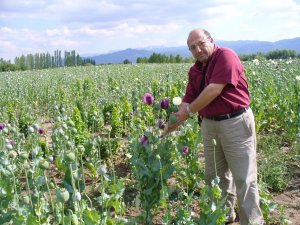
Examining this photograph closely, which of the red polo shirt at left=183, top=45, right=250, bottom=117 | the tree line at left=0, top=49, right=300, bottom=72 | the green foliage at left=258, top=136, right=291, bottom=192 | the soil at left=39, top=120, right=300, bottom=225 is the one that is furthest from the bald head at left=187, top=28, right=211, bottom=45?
the tree line at left=0, top=49, right=300, bottom=72

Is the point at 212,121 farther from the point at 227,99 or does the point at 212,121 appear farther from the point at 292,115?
the point at 292,115

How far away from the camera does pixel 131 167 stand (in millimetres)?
5340

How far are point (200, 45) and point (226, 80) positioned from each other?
15.8 inches

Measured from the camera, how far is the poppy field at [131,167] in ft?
10.1

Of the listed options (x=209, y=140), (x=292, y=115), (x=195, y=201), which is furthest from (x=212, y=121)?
(x=292, y=115)

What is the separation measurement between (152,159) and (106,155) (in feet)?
7.57

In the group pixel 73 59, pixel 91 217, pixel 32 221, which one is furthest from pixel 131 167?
pixel 73 59

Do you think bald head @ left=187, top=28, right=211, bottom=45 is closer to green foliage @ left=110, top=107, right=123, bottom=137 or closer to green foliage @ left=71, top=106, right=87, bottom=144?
green foliage @ left=71, top=106, right=87, bottom=144

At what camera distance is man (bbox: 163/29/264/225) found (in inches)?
137

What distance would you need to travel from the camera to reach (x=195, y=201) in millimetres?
4699

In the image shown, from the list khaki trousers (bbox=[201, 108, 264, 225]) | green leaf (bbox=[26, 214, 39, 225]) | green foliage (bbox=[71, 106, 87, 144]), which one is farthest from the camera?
green foliage (bbox=[71, 106, 87, 144])

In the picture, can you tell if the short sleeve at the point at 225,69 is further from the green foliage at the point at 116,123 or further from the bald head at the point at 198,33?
the green foliage at the point at 116,123

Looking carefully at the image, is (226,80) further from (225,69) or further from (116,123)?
(116,123)

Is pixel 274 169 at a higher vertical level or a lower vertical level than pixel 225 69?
lower
